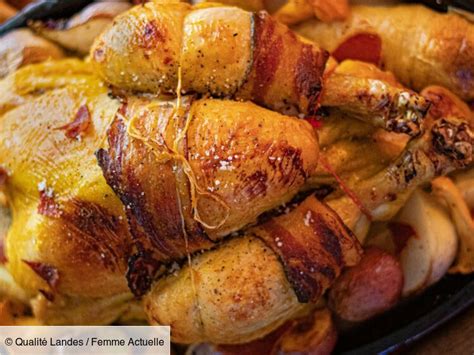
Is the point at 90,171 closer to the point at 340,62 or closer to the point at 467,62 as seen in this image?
the point at 340,62

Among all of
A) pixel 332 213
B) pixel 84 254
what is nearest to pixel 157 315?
pixel 84 254

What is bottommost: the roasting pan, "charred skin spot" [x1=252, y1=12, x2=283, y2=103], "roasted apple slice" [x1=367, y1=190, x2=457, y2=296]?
the roasting pan

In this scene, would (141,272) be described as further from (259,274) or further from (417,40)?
(417,40)

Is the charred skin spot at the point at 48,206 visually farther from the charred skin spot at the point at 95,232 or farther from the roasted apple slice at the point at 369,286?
the roasted apple slice at the point at 369,286

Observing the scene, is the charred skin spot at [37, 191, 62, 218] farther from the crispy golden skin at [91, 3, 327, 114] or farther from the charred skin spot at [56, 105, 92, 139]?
the crispy golden skin at [91, 3, 327, 114]

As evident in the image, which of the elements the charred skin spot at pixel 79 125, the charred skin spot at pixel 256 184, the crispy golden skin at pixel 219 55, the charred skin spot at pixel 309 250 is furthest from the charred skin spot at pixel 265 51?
the charred skin spot at pixel 79 125

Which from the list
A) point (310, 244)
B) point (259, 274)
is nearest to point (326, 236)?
point (310, 244)

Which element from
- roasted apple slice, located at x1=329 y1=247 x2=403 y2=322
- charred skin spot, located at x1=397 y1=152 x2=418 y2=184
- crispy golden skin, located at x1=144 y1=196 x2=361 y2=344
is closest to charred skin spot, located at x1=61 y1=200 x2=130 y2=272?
crispy golden skin, located at x1=144 y1=196 x2=361 y2=344
